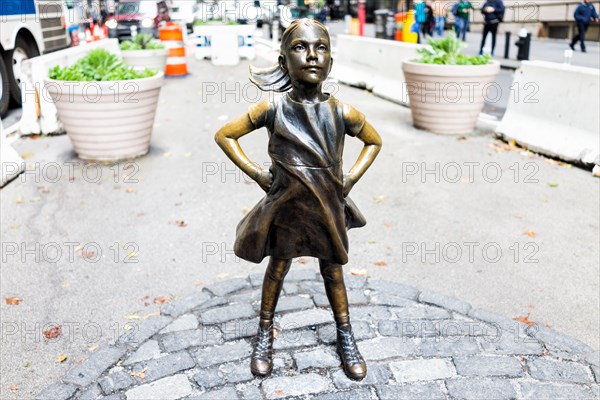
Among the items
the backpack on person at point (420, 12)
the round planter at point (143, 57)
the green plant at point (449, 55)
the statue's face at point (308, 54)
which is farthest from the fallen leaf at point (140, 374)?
the backpack on person at point (420, 12)

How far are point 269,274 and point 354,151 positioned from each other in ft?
16.1

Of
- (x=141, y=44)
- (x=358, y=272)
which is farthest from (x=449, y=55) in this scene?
(x=141, y=44)

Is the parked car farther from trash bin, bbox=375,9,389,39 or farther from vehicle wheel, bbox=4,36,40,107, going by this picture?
vehicle wheel, bbox=4,36,40,107

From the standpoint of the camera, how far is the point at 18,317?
170 inches

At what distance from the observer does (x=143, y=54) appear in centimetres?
1363

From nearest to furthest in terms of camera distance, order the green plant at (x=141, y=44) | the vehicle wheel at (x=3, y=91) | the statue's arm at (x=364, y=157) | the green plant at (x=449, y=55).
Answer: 1. the statue's arm at (x=364, y=157)
2. the green plant at (x=449, y=55)
3. the vehicle wheel at (x=3, y=91)
4. the green plant at (x=141, y=44)

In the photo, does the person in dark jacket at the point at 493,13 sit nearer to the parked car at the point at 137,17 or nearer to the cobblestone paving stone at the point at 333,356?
the parked car at the point at 137,17

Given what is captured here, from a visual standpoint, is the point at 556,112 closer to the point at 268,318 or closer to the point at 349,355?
the point at 349,355

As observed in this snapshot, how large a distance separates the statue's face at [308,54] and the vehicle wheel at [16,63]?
9727 millimetres

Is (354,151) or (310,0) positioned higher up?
(310,0)

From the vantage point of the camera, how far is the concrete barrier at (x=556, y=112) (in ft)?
24.3

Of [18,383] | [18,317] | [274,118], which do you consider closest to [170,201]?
[18,317]

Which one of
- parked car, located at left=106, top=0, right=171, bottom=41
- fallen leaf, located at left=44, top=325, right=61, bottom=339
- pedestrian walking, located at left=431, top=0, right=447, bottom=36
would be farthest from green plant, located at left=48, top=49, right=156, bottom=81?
pedestrian walking, located at left=431, top=0, right=447, bottom=36

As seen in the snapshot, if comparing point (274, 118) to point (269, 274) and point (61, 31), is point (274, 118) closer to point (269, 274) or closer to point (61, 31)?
point (269, 274)
